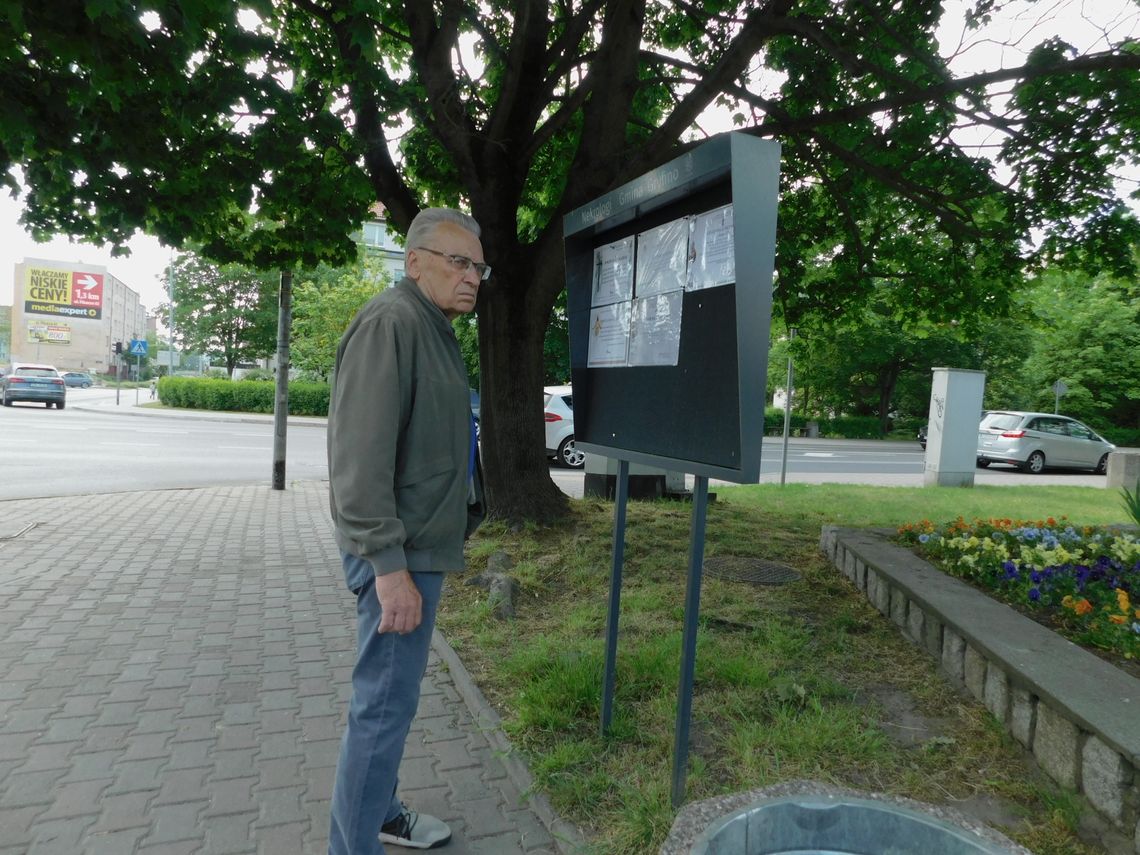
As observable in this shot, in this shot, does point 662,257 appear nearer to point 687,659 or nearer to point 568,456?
point 687,659

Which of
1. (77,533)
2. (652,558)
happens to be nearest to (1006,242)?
(652,558)

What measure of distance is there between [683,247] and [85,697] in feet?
11.6

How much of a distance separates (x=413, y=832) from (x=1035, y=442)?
24197mm

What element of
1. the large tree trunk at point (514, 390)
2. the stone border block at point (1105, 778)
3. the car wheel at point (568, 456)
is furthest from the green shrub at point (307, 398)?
the stone border block at point (1105, 778)

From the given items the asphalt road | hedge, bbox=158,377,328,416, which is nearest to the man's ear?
the asphalt road

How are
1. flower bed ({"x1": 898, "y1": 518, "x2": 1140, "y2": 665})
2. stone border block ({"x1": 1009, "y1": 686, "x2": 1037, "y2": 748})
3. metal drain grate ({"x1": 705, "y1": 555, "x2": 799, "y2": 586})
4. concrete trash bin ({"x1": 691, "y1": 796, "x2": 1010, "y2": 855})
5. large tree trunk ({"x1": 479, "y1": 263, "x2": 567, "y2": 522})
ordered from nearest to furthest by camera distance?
1. concrete trash bin ({"x1": 691, "y1": 796, "x2": 1010, "y2": 855})
2. stone border block ({"x1": 1009, "y1": 686, "x2": 1037, "y2": 748})
3. flower bed ({"x1": 898, "y1": 518, "x2": 1140, "y2": 665})
4. metal drain grate ({"x1": 705, "y1": 555, "x2": 799, "y2": 586})
5. large tree trunk ({"x1": 479, "y1": 263, "x2": 567, "y2": 522})

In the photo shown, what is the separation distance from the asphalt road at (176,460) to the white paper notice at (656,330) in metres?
9.54

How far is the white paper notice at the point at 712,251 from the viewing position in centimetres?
239

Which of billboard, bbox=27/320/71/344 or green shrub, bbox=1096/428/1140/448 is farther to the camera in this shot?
billboard, bbox=27/320/71/344

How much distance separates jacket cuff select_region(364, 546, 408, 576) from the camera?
6.88ft

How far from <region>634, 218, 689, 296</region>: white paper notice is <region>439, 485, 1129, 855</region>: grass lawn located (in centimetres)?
184

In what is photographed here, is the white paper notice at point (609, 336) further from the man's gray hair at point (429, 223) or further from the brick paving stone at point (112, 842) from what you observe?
the brick paving stone at point (112, 842)

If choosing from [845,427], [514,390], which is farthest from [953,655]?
[845,427]

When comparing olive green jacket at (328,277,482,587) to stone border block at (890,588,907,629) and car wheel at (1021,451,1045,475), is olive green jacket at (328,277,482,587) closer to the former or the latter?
stone border block at (890,588,907,629)
